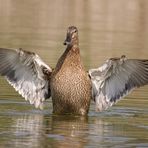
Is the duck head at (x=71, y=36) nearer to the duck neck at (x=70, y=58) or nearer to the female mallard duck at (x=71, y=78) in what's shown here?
the female mallard duck at (x=71, y=78)

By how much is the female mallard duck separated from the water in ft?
0.80

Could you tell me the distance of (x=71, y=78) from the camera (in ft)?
50.9

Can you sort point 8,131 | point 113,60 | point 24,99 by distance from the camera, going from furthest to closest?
1. point 24,99
2. point 113,60
3. point 8,131

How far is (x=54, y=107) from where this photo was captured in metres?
15.8

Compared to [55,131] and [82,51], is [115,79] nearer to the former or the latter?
[55,131]

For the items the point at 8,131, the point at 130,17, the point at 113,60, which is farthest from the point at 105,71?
the point at 130,17

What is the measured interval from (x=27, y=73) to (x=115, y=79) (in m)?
1.49

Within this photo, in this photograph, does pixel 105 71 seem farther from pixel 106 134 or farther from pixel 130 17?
pixel 130 17

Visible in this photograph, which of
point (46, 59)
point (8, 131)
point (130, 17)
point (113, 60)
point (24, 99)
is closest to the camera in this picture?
point (8, 131)

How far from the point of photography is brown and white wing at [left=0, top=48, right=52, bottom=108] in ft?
50.8

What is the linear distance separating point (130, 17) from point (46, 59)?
18655mm

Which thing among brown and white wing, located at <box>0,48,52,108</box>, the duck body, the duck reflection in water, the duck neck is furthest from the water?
the duck neck

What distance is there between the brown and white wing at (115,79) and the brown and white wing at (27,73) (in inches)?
32.7

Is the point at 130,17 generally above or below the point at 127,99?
above
